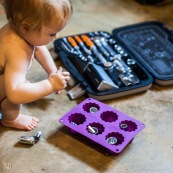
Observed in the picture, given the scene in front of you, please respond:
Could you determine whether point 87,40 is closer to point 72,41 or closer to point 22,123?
point 72,41

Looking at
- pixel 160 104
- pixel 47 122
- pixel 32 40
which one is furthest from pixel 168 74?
pixel 32 40

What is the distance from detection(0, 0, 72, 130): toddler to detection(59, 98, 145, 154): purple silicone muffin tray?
0.18m

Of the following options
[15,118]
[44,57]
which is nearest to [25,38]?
[44,57]

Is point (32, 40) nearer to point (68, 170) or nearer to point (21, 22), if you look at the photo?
point (21, 22)

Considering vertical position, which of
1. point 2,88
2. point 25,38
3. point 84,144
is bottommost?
point 84,144

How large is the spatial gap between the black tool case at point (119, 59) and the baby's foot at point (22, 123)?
201 millimetres

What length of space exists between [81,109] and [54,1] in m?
0.40

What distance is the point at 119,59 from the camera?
1.40 meters

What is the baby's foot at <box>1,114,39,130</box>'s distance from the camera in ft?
3.63

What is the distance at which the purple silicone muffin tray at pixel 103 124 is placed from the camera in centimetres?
104

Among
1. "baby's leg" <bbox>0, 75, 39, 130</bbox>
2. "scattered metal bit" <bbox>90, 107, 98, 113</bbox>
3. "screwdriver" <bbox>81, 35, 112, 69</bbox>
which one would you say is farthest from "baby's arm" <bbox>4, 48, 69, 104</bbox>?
"screwdriver" <bbox>81, 35, 112, 69</bbox>

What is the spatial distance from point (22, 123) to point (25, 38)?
0.30 m

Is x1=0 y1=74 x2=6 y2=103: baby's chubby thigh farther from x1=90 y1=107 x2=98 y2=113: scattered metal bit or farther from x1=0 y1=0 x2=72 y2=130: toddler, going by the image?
x1=90 y1=107 x2=98 y2=113: scattered metal bit

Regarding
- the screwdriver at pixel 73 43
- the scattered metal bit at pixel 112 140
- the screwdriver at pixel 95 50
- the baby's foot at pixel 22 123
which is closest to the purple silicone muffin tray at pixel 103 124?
the scattered metal bit at pixel 112 140
